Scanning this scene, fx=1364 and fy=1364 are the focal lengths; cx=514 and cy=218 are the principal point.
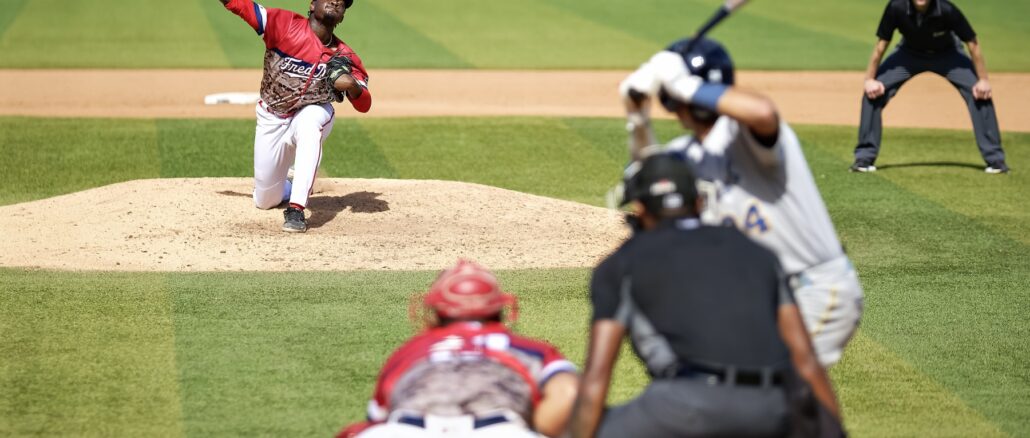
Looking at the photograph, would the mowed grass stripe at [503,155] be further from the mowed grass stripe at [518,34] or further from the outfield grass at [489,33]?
the mowed grass stripe at [518,34]

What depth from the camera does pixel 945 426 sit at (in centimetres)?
634

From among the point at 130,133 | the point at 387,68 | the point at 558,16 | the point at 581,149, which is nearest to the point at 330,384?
the point at 581,149

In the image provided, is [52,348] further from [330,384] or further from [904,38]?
[904,38]

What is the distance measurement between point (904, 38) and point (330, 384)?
8.31m

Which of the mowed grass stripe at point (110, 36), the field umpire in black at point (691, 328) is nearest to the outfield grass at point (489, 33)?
the mowed grass stripe at point (110, 36)

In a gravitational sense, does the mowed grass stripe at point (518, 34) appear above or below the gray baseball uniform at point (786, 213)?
below

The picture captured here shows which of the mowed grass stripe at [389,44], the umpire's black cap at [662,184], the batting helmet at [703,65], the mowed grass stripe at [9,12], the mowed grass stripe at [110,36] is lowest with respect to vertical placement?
the mowed grass stripe at [9,12]

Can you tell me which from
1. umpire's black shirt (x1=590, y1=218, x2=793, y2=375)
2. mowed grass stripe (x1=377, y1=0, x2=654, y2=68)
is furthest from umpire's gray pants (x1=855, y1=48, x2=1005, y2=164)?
umpire's black shirt (x1=590, y1=218, x2=793, y2=375)

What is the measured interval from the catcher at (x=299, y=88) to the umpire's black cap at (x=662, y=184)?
5.98m

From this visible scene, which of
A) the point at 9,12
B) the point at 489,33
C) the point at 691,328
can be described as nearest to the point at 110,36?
the point at 9,12

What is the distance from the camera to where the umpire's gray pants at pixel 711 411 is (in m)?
4.04

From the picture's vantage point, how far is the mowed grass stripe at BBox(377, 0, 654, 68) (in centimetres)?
2244

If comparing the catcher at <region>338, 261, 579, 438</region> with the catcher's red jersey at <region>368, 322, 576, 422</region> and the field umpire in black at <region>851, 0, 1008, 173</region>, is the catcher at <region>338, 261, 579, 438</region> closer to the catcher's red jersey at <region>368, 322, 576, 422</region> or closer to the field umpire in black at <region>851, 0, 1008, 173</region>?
the catcher's red jersey at <region>368, 322, 576, 422</region>

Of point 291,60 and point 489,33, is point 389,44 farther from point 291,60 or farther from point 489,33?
point 291,60
